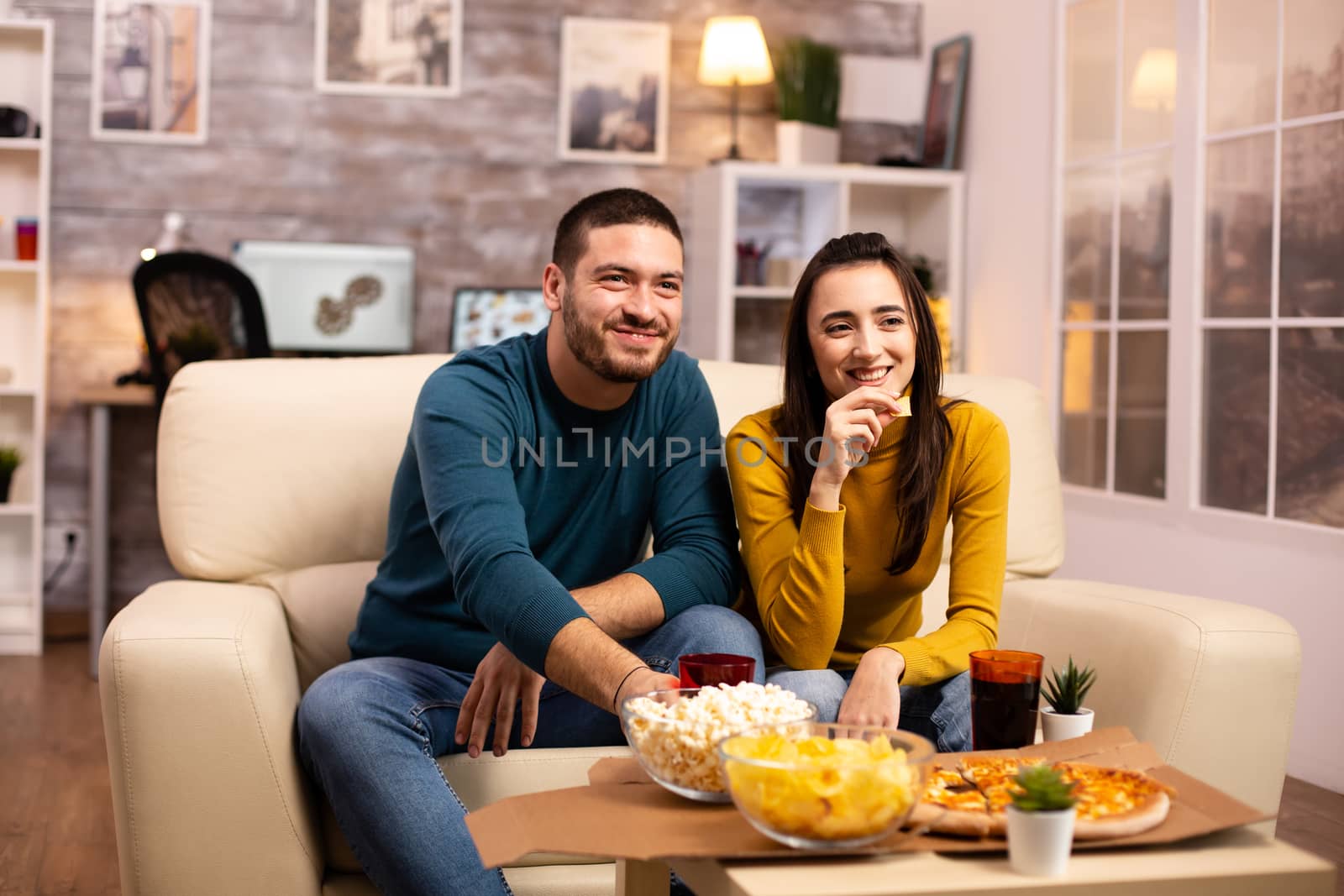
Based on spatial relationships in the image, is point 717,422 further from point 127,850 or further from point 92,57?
point 92,57

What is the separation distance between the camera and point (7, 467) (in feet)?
13.7

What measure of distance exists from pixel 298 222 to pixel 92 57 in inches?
34.4

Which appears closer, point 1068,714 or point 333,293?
point 1068,714

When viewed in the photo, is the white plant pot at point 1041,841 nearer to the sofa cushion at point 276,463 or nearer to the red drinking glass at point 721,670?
the red drinking glass at point 721,670

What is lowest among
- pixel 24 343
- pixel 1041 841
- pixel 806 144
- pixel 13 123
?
pixel 1041 841

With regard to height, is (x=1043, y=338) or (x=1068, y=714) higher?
(x=1043, y=338)

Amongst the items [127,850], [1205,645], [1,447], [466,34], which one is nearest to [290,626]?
[127,850]

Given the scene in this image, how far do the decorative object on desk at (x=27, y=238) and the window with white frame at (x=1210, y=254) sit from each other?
3291 mm

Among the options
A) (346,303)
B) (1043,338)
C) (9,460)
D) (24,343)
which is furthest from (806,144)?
(9,460)

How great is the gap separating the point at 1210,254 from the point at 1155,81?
55 centimetres

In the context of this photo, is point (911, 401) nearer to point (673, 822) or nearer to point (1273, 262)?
point (673, 822)

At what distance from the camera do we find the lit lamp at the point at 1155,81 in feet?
11.5

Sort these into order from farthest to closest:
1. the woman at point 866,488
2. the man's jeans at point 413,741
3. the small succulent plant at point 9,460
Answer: the small succulent plant at point 9,460 < the woman at point 866,488 < the man's jeans at point 413,741

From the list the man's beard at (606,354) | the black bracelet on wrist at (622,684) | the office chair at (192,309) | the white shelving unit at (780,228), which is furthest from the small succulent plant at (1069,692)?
the white shelving unit at (780,228)
